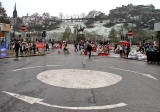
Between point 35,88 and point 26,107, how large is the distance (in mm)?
2319

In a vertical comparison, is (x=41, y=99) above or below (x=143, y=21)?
below

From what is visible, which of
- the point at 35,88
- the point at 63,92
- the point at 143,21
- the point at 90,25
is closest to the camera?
the point at 63,92

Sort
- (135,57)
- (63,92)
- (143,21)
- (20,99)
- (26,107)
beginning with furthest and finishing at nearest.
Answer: (143,21) → (135,57) → (63,92) → (20,99) → (26,107)

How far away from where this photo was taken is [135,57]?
22328mm

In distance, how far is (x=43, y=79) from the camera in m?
9.88

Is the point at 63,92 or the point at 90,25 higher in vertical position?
the point at 90,25

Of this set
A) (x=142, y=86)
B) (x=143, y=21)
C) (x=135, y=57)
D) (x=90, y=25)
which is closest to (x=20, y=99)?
(x=142, y=86)

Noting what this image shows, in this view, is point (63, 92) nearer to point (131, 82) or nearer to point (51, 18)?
point (131, 82)

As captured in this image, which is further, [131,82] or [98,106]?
[131,82]

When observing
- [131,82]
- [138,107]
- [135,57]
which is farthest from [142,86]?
[135,57]

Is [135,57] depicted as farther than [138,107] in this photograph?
Yes

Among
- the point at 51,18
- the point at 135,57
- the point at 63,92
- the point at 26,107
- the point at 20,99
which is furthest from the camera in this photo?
the point at 51,18

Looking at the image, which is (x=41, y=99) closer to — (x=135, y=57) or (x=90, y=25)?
(x=135, y=57)

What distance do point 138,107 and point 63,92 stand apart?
2960 millimetres
